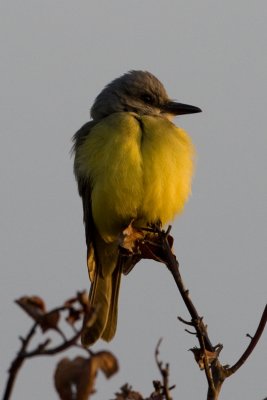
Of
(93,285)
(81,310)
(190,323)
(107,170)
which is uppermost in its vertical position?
(107,170)

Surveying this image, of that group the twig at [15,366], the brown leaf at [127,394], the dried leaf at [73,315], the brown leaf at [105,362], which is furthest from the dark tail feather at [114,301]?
the twig at [15,366]

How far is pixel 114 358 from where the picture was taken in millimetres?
1940

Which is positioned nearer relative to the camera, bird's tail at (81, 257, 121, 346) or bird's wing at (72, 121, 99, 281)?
bird's wing at (72, 121, 99, 281)

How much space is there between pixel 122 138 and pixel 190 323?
277 centimetres

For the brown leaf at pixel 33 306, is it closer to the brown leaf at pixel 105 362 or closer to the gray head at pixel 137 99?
the brown leaf at pixel 105 362

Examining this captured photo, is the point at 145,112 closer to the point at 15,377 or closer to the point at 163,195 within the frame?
the point at 163,195

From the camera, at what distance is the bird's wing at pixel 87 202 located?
21.6 ft

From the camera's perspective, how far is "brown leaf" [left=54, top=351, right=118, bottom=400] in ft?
6.17

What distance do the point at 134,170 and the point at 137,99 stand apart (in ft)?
5.27

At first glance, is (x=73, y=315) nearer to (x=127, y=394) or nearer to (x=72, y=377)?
(x=72, y=377)

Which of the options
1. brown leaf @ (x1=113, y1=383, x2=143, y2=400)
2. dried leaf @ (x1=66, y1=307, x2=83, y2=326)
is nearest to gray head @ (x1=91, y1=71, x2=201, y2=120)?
brown leaf @ (x1=113, y1=383, x2=143, y2=400)

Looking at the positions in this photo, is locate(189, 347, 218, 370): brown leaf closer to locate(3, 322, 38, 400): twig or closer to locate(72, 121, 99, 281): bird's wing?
locate(3, 322, 38, 400): twig

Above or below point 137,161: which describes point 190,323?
below

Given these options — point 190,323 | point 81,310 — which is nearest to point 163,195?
point 190,323
